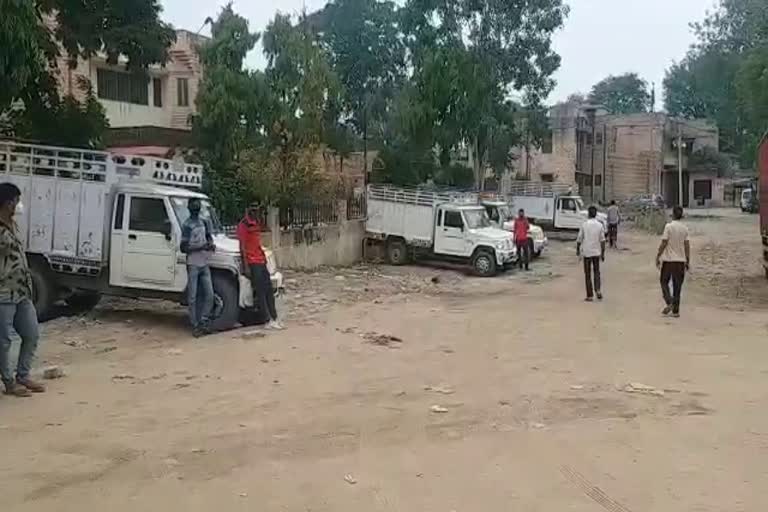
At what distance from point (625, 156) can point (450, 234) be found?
150ft

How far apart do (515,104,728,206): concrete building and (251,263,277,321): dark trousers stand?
49580mm

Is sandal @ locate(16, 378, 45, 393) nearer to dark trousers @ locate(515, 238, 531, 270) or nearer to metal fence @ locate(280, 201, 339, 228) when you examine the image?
metal fence @ locate(280, 201, 339, 228)

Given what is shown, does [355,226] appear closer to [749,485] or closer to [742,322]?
[742,322]

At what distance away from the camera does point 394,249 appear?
26.5 meters

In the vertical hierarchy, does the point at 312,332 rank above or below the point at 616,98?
below

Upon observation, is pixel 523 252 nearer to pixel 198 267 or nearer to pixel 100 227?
pixel 100 227

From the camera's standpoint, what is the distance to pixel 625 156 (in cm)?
6738

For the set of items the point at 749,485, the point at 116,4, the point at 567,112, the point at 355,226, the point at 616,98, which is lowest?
the point at 749,485

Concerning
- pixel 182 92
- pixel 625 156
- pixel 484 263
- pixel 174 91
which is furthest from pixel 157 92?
pixel 625 156

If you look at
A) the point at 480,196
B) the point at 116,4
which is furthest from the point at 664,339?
the point at 480,196

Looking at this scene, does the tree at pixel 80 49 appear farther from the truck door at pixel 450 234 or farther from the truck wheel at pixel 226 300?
the truck door at pixel 450 234

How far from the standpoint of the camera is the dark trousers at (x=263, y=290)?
1204 centimetres

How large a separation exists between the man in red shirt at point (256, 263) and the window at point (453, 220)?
534 inches

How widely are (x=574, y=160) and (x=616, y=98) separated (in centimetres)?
3487
